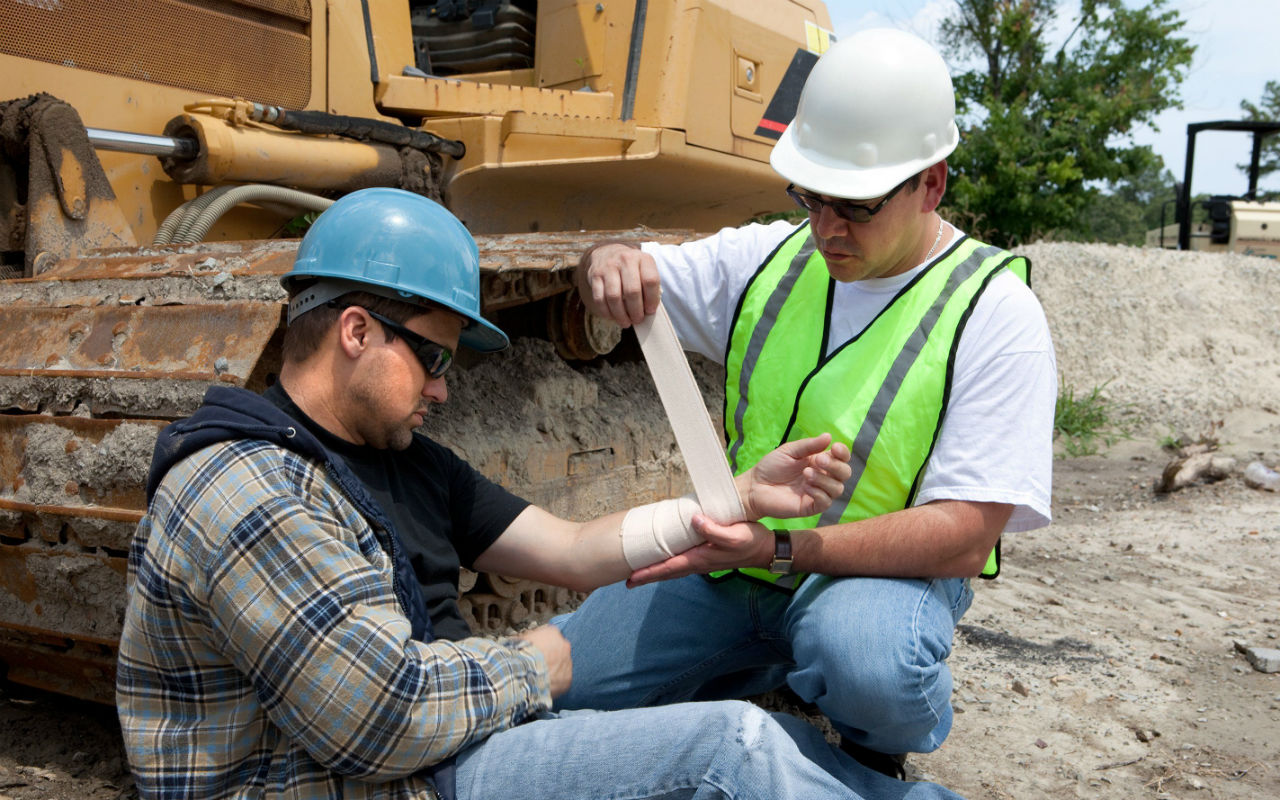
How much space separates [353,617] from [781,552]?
0.98 meters

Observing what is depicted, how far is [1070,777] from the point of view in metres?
2.98

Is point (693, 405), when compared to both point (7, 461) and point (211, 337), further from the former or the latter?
point (7, 461)

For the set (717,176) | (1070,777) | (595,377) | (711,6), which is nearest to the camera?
(1070,777)

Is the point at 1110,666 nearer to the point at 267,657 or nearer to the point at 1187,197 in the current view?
the point at 267,657

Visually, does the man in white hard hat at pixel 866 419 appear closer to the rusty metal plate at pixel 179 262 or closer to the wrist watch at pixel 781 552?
the wrist watch at pixel 781 552

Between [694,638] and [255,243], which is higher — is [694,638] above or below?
below

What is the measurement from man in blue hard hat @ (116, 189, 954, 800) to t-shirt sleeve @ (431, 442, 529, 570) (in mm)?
Result: 115

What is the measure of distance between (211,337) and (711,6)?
2.89m

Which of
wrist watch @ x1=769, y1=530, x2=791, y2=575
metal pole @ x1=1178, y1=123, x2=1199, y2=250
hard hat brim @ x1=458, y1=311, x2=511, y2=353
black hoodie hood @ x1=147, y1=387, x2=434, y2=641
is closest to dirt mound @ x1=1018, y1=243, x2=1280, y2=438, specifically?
metal pole @ x1=1178, y1=123, x2=1199, y2=250

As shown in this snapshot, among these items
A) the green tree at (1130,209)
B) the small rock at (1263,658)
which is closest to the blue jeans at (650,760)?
the small rock at (1263,658)

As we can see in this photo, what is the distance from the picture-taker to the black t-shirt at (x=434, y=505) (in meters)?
2.01

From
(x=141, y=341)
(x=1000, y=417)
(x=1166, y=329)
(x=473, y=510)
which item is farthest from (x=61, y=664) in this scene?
(x=1166, y=329)

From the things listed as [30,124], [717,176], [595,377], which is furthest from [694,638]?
[717,176]

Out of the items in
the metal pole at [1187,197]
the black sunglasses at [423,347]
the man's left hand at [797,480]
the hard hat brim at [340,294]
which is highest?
the metal pole at [1187,197]
